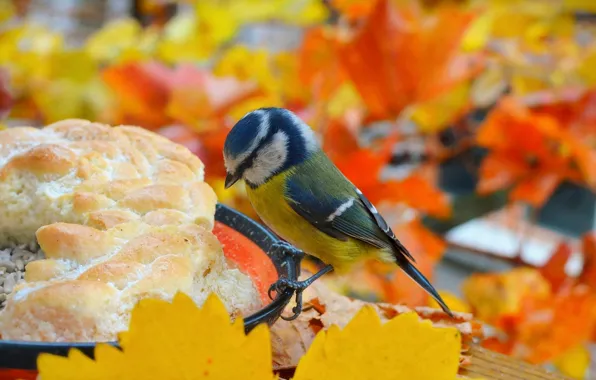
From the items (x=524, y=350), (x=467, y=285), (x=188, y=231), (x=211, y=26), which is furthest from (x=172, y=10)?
(x=188, y=231)

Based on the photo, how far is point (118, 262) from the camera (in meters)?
0.31

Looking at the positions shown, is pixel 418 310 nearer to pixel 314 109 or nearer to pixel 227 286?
A: pixel 227 286

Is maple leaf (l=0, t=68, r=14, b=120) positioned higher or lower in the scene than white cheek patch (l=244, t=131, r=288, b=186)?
lower

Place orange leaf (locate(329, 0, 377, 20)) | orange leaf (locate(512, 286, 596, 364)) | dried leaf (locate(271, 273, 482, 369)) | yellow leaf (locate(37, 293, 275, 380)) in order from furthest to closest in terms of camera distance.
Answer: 1. orange leaf (locate(329, 0, 377, 20))
2. orange leaf (locate(512, 286, 596, 364))
3. dried leaf (locate(271, 273, 482, 369))
4. yellow leaf (locate(37, 293, 275, 380))

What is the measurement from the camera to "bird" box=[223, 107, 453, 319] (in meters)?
0.48

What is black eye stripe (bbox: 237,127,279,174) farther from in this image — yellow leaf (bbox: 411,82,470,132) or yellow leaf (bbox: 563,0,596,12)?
yellow leaf (bbox: 563,0,596,12)

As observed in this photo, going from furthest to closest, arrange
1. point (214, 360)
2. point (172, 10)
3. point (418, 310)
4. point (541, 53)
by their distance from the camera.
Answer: point (172, 10) → point (541, 53) → point (418, 310) → point (214, 360)

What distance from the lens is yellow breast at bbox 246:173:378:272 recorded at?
0.49m

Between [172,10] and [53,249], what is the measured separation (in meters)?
1.35

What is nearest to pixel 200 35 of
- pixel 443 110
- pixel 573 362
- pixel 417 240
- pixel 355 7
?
pixel 355 7

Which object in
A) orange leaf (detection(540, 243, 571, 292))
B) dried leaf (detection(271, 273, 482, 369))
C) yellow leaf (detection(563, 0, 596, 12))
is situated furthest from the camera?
yellow leaf (detection(563, 0, 596, 12))

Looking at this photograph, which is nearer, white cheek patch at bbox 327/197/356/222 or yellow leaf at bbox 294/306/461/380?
yellow leaf at bbox 294/306/461/380

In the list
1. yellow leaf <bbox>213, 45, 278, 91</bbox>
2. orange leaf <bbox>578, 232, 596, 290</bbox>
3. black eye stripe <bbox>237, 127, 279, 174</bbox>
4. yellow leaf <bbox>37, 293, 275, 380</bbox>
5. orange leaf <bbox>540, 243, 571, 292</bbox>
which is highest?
yellow leaf <bbox>37, 293, 275, 380</bbox>

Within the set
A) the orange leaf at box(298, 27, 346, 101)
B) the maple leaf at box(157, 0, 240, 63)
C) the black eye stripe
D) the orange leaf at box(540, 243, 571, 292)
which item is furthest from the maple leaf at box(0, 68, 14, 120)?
the orange leaf at box(540, 243, 571, 292)
